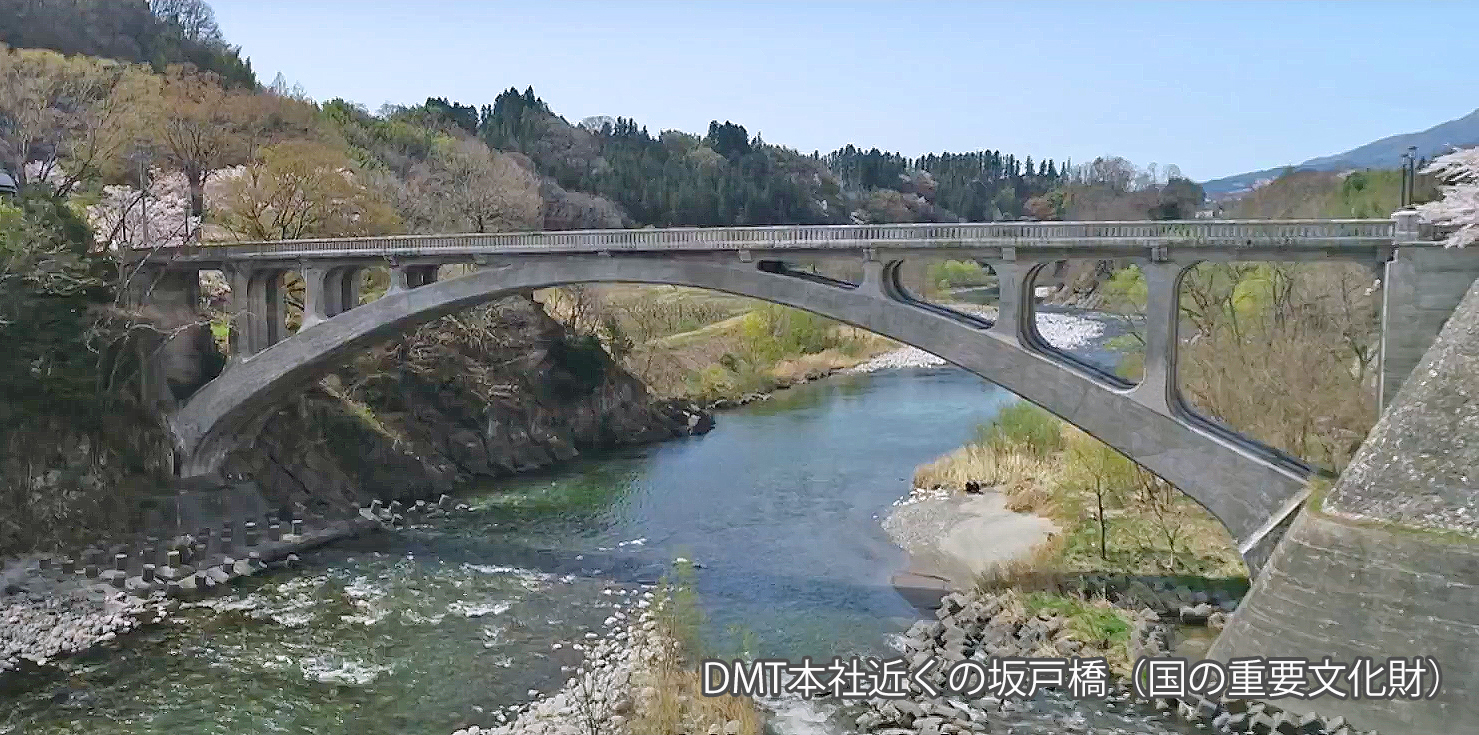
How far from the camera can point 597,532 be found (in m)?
26.0

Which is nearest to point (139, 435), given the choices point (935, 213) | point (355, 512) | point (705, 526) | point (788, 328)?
point (355, 512)

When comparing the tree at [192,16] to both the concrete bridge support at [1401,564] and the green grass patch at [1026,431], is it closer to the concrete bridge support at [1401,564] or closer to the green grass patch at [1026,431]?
the green grass patch at [1026,431]

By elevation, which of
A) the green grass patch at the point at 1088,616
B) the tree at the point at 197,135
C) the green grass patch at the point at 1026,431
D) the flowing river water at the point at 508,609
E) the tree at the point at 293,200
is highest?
the tree at the point at 197,135

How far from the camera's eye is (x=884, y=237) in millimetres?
19594

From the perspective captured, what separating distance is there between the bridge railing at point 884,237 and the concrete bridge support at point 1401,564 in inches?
76.1

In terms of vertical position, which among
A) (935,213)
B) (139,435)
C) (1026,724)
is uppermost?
(935,213)

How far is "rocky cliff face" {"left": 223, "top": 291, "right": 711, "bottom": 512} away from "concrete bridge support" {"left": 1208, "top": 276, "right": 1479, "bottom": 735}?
70.2 ft

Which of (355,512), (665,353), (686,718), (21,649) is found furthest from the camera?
(665,353)

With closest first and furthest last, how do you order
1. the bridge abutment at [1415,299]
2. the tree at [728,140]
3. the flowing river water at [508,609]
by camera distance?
the bridge abutment at [1415,299], the flowing river water at [508,609], the tree at [728,140]

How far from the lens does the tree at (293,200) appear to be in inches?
1236

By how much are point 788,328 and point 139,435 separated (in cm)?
3520

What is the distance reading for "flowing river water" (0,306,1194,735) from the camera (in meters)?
15.9

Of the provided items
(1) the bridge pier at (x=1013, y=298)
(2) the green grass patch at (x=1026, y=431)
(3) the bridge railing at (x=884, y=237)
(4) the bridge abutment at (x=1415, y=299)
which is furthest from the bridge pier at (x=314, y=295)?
(4) the bridge abutment at (x=1415, y=299)

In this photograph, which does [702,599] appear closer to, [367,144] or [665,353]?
[665,353]
